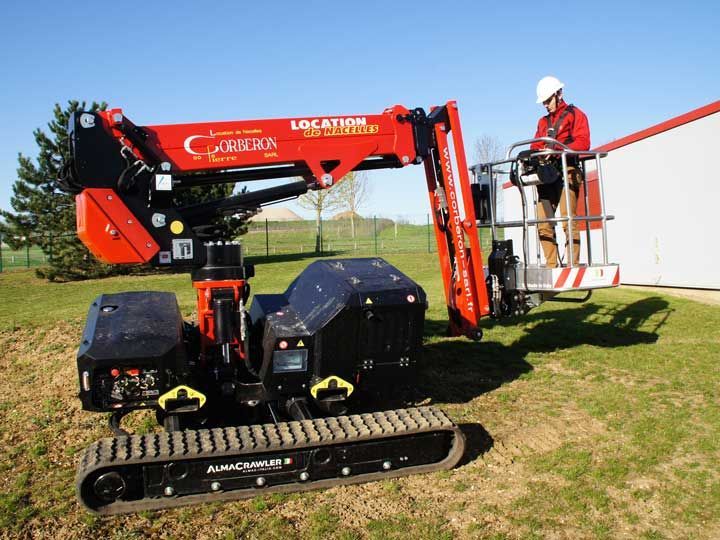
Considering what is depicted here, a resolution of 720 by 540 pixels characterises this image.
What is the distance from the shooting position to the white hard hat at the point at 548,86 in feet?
25.5

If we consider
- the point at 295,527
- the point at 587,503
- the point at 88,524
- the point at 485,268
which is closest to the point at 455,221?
the point at 485,268

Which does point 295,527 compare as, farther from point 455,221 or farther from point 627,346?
point 627,346

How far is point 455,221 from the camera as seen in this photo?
23.0 ft

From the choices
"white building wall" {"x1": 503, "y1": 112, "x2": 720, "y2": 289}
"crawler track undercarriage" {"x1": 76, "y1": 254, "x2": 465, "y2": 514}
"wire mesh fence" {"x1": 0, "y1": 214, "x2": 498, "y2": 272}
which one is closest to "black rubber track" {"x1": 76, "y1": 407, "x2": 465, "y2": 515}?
"crawler track undercarriage" {"x1": 76, "y1": 254, "x2": 465, "y2": 514}

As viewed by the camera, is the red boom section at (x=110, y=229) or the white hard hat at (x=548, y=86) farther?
the white hard hat at (x=548, y=86)

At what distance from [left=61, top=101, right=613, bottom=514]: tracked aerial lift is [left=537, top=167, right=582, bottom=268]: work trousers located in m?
1.78

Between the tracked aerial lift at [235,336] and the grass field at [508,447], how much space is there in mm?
222

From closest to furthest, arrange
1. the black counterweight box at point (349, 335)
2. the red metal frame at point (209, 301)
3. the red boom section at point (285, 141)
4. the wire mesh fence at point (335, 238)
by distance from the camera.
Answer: the black counterweight box at point (349, 335), the red metal frame at point (209, 301), the red boom section at point (285, 141), the wire mesh fence at point (335, 238)

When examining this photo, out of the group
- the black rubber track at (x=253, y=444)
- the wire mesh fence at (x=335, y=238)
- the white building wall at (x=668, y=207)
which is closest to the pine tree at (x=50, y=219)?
the wire mesh fence at (x=335, y=238)

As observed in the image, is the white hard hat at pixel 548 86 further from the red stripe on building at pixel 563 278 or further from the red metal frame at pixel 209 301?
the red metal frame at pixel 209 301

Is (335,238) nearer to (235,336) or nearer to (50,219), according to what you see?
(50,219)

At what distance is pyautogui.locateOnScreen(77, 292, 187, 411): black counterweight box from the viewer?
4789mm

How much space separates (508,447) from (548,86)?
4278 millimetres

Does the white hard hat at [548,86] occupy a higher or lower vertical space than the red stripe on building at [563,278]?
higher
